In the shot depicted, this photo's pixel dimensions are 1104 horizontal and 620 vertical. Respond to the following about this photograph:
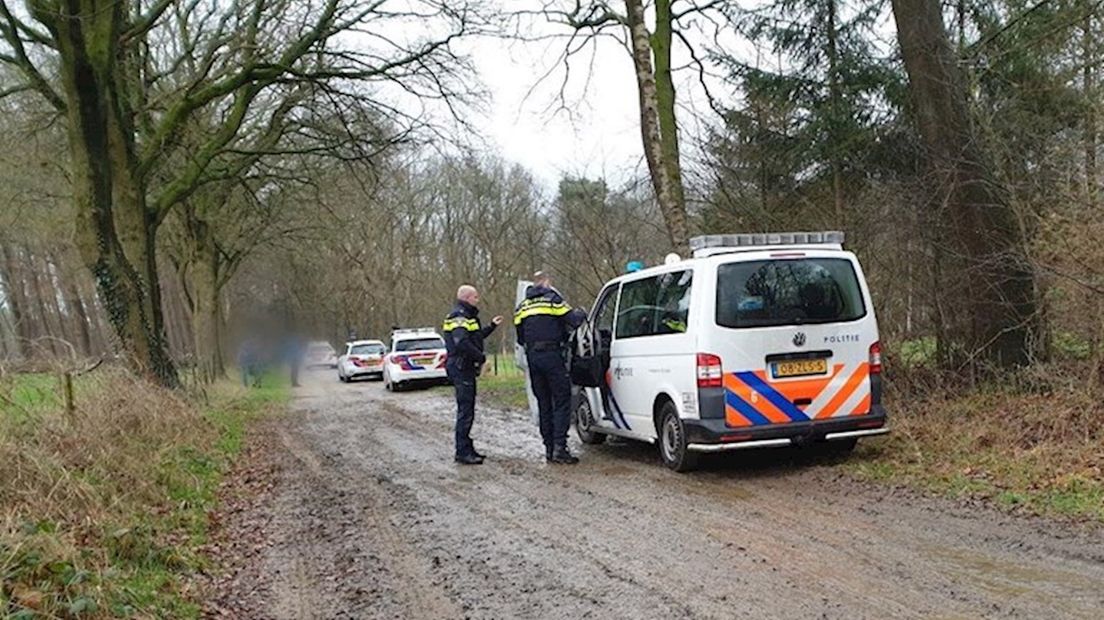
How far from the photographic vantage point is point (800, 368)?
7742 mm

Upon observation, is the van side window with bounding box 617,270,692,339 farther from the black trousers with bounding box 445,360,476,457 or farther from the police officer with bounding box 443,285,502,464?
the black trousers with bounding box 445,360,476,457

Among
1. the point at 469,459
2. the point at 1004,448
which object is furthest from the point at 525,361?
the point at 1004,448

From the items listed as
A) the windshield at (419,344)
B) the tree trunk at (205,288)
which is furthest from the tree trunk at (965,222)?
the tree trunk at (205,288)

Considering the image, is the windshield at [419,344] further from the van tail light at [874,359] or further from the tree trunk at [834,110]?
the van tail light at [874,359]

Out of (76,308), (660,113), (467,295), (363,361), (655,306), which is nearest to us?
(655,306)

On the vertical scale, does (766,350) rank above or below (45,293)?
below

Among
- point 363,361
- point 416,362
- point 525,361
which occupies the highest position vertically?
point 525,361

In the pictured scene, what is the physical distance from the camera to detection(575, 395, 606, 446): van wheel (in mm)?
10273

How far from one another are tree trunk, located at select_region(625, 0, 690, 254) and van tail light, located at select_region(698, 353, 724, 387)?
4900mm

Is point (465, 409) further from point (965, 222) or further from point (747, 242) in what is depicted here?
point (965, 222)

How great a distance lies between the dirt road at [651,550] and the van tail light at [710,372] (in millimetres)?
852

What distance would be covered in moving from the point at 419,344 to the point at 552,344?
15560mm

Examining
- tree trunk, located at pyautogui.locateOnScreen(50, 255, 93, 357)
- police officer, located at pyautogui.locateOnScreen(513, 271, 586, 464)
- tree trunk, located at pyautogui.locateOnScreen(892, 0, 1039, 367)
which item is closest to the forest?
tree trunk, located at pyautogui.locateOnScreen(892, 0, 1039, 367)

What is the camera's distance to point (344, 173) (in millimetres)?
22406
